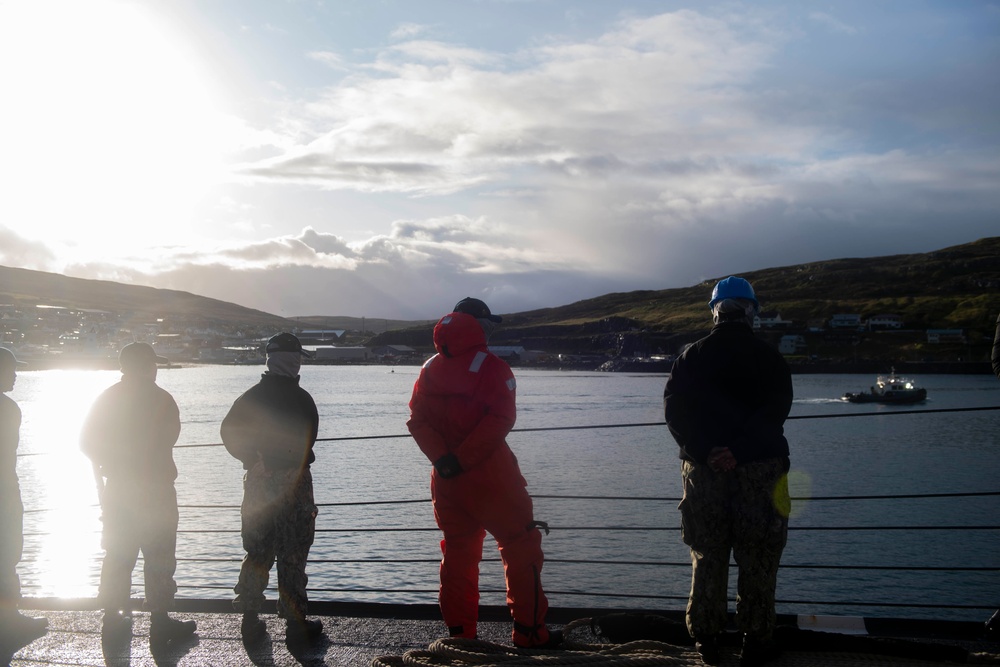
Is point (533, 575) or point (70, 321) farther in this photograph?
point (70, 321)

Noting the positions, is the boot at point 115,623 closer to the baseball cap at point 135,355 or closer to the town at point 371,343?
the baseball cap at point 135,355

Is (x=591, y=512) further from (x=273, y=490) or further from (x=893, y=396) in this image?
(x=893, y=396)

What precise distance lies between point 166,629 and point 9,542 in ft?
3.67

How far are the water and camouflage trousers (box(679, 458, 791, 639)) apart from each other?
0.58m

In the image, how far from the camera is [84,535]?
19656mm

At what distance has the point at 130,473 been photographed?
5031 mm

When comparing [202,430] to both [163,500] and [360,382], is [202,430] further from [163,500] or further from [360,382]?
[360,382]

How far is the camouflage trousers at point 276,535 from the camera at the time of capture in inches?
189

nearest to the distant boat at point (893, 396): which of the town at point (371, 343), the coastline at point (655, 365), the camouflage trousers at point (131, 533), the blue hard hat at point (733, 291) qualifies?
the coastline at point (655, 365)

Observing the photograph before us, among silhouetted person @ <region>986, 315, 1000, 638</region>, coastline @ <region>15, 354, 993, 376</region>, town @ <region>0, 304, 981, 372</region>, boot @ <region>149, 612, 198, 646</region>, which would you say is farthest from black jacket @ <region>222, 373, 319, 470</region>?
town @ <region>0, 304, 981, 372</region>

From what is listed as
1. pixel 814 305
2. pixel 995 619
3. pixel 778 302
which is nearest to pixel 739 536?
pixel 995 619

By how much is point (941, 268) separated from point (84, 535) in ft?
529

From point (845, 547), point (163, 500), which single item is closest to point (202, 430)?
point (845, 547)

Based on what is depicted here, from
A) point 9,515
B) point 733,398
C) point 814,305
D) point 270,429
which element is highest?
point 814,305
